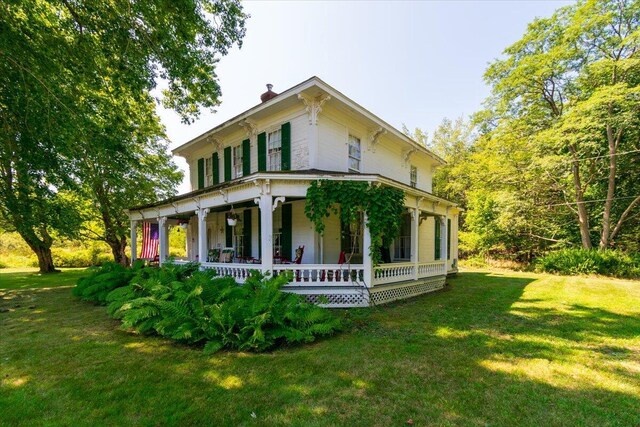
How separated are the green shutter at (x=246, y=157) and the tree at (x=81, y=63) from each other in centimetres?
206

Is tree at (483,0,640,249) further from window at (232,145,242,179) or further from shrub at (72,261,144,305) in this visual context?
shrub at (72,261,144,305)

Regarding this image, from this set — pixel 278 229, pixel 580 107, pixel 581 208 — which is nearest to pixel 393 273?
pixel 278 229

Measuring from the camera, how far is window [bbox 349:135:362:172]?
418 inches

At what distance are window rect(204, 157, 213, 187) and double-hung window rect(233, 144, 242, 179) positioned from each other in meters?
2.04

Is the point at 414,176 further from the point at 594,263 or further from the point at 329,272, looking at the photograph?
the point at 594,263

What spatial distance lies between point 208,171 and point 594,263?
20547mm

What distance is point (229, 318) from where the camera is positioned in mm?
5281

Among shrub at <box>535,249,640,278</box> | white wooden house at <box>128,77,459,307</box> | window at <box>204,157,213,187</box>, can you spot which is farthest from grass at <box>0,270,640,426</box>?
shrub at <box>535,249,640,278</box>

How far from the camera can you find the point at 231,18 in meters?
8.65

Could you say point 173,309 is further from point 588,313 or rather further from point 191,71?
point 588,313

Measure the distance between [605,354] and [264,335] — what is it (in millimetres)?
5814

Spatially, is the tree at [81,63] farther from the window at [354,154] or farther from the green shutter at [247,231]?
the window at [354,154]

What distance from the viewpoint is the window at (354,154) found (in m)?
10.6

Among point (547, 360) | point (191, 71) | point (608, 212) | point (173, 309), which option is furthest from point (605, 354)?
point (608, 212)
